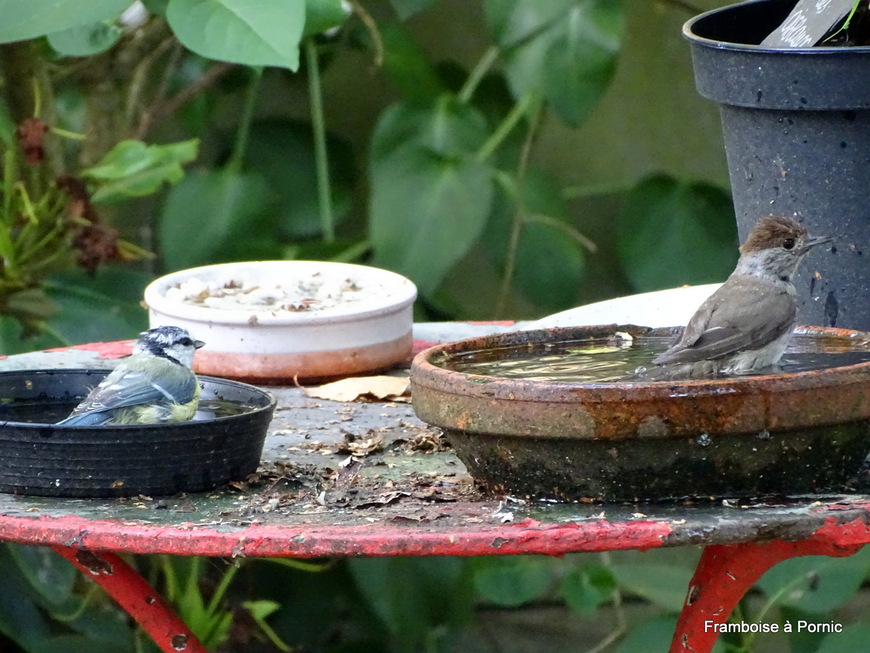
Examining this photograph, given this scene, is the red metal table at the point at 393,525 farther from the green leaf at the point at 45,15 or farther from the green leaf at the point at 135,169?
the green leaf at the point at 135,169

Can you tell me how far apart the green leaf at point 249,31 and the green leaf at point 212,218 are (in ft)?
6.19

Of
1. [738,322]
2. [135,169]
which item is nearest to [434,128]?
[135,169]

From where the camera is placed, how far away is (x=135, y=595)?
196cm

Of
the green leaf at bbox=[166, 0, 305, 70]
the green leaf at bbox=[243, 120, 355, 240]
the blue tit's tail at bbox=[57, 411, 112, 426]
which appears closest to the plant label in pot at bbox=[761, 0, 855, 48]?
the green leaf at bbox=[166, 0, 305, 70]

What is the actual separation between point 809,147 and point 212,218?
2.49 meters

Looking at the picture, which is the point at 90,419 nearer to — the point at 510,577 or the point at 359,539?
the point at 359,539

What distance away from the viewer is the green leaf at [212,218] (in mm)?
4488

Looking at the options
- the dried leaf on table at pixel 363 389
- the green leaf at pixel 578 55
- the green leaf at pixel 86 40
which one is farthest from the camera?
the green leaf at pixel 578 55

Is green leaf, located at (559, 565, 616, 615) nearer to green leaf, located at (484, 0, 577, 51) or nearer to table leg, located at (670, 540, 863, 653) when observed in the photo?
green leaf, located at (484, 0, 577, 51)

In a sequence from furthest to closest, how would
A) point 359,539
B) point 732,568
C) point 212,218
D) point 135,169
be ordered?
point 212,218, point 135,169, point 732,568, point 359,539

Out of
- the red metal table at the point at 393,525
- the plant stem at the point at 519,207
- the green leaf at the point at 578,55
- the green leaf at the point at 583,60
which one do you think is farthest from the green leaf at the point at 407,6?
the red metal table at the point at 393,525

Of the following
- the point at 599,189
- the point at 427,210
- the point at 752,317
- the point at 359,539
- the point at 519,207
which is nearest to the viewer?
the point at 359,539

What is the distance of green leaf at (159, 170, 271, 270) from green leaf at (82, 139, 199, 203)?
739mm

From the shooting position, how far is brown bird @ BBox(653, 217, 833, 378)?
239 centimetres
